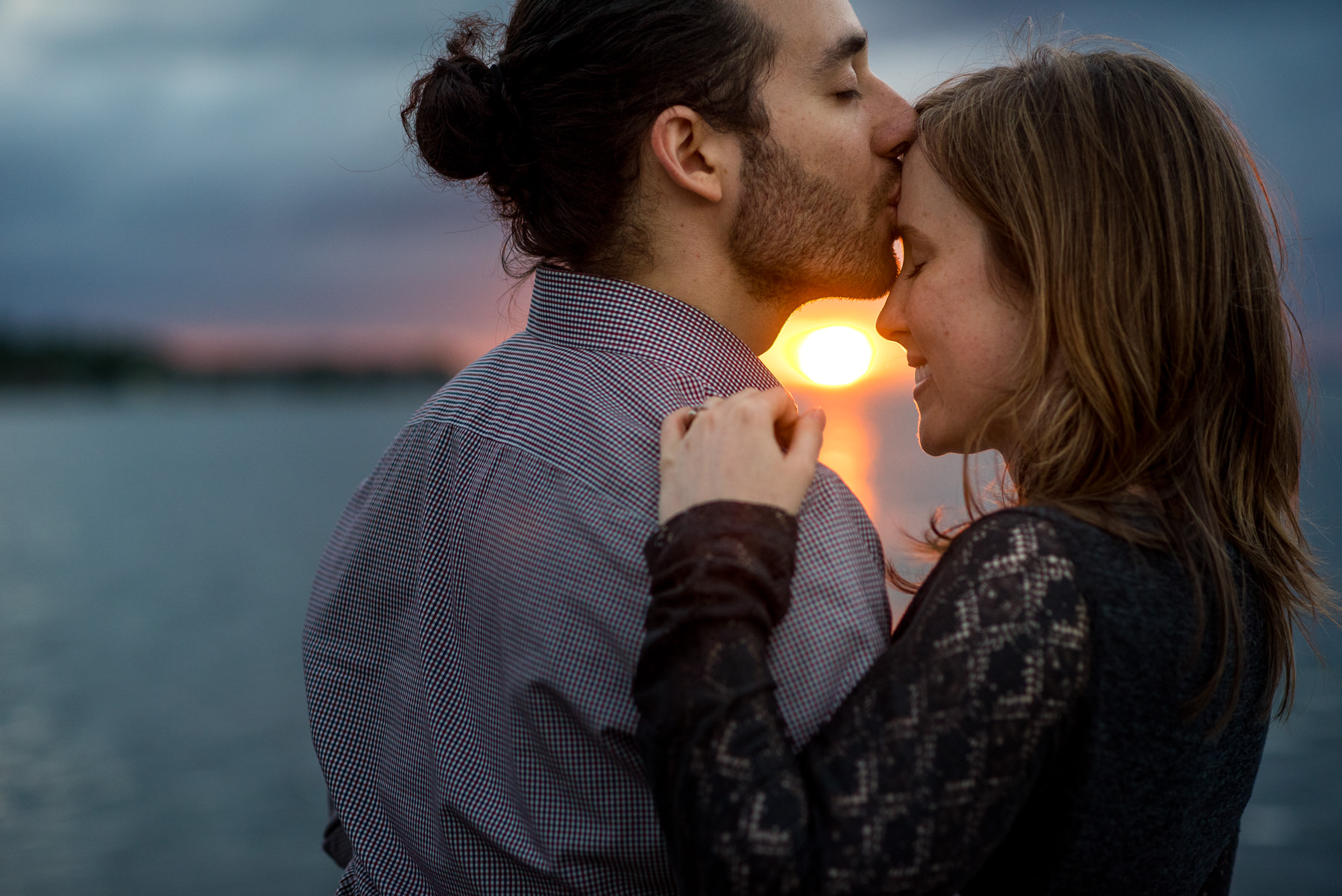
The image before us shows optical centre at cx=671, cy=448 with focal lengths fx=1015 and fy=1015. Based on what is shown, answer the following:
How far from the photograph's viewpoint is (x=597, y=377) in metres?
1.81

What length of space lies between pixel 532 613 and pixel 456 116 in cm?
124

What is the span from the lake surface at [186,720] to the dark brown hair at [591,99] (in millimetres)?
1611

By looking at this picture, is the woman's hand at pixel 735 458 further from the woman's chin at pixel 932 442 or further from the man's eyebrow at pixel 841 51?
the man's eyebrow at pixel 841 51

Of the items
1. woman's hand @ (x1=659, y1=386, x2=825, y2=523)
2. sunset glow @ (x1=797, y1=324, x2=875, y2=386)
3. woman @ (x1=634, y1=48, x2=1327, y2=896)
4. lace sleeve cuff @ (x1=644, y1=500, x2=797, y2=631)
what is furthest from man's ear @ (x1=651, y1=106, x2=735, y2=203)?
sunset glow @ (x1=797, y1=324, x2=875, y2=386)

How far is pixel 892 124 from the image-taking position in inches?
88.4

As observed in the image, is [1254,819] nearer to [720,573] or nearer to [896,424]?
[720,573]

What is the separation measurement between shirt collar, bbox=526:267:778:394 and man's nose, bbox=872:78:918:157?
0.62 meters

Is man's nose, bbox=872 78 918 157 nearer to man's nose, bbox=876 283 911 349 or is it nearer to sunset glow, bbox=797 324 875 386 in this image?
man's nose, bbox=876 283 911 349

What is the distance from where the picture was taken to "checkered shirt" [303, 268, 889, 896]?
5.13 feet

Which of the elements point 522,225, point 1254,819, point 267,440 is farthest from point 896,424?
point 522,225

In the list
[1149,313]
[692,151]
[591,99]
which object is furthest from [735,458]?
[591,99]

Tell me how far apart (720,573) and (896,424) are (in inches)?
5235

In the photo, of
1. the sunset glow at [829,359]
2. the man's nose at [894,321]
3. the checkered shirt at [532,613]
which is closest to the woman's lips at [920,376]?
the man's nose at [894,321]

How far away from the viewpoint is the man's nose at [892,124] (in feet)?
7.29
